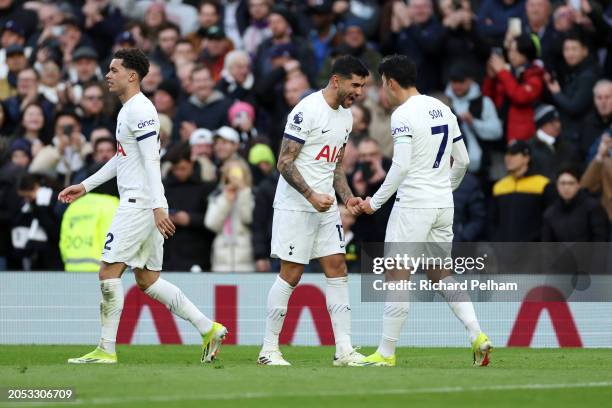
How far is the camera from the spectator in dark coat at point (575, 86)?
60.3 ft

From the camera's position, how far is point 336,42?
21.2 meters

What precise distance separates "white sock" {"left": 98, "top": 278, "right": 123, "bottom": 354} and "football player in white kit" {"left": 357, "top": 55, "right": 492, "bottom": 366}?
89.7 inches

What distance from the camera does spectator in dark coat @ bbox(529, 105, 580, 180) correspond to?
1795cm

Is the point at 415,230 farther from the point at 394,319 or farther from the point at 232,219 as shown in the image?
the point at 232,219

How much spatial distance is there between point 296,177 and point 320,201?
305 mm

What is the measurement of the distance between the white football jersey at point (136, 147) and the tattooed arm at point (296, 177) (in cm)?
110

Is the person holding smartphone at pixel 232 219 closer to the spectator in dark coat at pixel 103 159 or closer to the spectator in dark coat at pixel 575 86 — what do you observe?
the spectator in dark coat at pixel 103 159

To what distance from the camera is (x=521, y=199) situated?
17453 millimetres

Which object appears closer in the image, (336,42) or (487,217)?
(487,217)

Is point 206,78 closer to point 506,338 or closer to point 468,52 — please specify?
point 468,52

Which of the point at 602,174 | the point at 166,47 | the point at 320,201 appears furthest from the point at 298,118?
the point at 166,47

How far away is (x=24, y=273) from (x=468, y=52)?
6822 millimetres

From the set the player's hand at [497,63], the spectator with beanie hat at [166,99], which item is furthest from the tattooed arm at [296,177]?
the spectator with beanie hat at [166,99]

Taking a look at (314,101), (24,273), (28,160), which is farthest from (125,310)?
(314,101)
